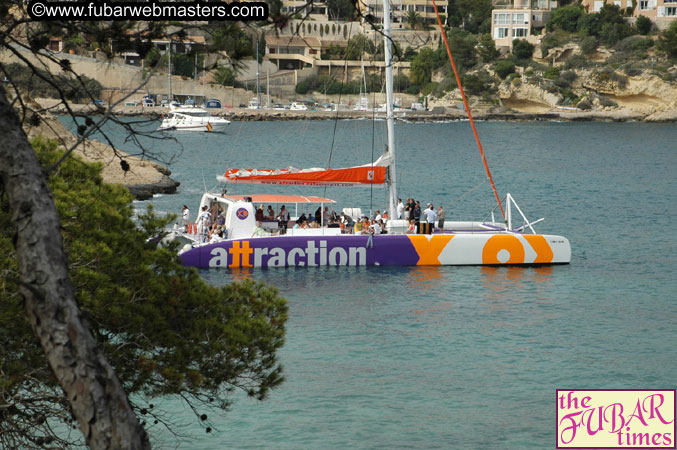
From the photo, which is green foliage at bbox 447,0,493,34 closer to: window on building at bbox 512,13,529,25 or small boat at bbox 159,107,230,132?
window on building at bbox 512,13,529,25

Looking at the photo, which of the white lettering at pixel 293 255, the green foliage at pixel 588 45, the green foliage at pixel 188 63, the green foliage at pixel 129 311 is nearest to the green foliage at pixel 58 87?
the green foliage at pixel 188 63

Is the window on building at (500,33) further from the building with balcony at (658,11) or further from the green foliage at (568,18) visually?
the building with balcony at (658,11)

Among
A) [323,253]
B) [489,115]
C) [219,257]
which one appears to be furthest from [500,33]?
[219,257]

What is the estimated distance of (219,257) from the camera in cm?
3238

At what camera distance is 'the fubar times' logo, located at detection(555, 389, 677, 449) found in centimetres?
1567

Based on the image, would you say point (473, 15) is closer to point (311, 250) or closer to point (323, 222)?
point (323, 222)

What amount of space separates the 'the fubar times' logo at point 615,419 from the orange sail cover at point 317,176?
16.1m

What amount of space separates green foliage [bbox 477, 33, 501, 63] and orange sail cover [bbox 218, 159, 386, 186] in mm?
136838

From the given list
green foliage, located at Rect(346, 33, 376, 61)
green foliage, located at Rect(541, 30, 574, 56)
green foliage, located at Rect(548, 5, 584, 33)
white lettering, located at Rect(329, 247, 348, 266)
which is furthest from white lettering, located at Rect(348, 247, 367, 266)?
green foliage, located at Rect(548, 5, 584, 33)

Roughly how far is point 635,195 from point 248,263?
117 feet

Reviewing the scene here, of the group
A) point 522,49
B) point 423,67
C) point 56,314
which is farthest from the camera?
point 423,67

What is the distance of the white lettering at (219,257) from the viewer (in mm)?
32344

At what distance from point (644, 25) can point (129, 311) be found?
170415 millimetres

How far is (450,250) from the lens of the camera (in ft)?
111
